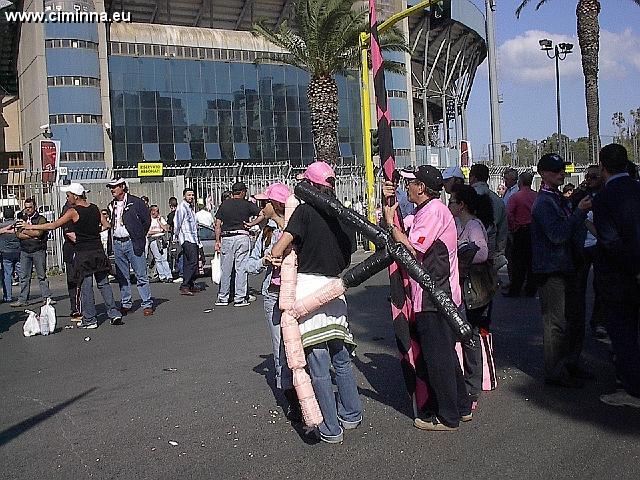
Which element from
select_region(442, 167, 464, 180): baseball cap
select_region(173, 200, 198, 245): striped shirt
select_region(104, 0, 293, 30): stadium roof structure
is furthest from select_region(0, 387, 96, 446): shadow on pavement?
select_region(104, 0, 293, 30): stadium roof structure

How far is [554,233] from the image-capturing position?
5812 millimetres

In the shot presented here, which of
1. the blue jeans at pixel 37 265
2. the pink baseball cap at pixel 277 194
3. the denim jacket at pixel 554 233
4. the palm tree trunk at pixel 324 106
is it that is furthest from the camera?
the palm tree trunk at pixel 324 106

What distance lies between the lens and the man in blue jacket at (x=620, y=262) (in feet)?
17.3

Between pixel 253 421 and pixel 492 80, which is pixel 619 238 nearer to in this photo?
pixel 253 421

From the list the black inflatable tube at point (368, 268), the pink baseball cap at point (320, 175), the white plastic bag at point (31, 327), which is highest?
the pink baseball cap at point (320, 175)

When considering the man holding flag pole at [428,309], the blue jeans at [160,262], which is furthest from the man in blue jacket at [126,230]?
the man holding flag pole at [428,309]

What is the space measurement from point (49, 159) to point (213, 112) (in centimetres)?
3254

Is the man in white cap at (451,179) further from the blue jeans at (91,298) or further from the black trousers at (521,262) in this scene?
the blue jeans at (91,298)

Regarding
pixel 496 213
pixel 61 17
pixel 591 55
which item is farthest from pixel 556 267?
pixel 61 17

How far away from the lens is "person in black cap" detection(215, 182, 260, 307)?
1151 cm

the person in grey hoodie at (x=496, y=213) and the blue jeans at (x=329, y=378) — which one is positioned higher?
the person in grey hoodie at (x=496, y=213)

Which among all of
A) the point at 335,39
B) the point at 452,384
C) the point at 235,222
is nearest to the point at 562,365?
the point at 452,384

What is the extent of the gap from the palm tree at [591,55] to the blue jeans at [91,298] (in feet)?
63.6

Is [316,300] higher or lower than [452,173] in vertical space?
lower
